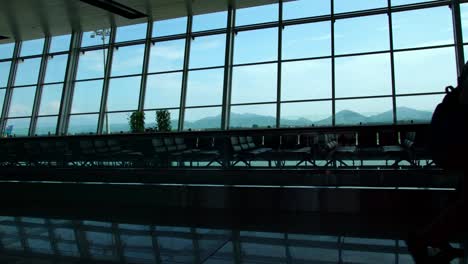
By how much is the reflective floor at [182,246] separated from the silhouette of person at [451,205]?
14cm

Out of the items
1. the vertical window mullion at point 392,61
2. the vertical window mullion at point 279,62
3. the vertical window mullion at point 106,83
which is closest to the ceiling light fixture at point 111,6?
the vertical window mullion at point 279,62

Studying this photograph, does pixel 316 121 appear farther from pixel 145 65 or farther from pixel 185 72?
pixel 145 65

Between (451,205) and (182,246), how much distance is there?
2331 millimetres

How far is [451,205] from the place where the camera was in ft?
8.99

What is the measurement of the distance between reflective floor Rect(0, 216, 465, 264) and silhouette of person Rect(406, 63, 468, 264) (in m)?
Answer: 0.14

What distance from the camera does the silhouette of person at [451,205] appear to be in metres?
2.55

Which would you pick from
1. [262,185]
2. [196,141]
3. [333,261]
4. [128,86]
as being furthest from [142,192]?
[128,86]

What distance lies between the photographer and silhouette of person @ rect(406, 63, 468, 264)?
8.36 feet

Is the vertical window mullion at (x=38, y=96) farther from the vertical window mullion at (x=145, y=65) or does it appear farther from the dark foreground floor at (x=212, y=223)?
the dark foreground floor at (x=212, y=223)

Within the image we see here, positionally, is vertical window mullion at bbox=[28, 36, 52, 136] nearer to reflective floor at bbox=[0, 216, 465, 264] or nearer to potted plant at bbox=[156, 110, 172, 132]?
potted plant at bbox=[156, 110, 172, 132]

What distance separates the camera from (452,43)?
1175 centimetres

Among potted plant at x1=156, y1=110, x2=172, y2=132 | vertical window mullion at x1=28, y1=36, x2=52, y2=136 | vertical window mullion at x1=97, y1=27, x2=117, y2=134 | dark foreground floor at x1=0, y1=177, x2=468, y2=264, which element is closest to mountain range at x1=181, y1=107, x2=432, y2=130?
potted plant at x1=156, y1=110, x2=172, y2=132

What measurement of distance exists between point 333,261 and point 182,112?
1161 centimetres

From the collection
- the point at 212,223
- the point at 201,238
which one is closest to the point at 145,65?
the point at 212,223
